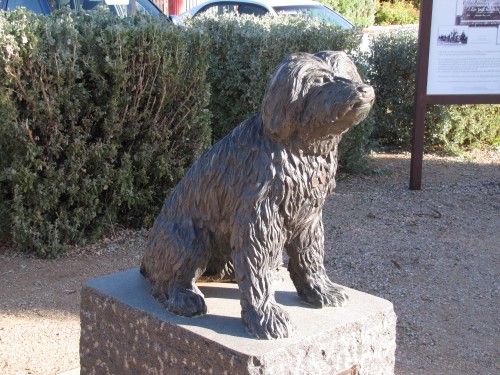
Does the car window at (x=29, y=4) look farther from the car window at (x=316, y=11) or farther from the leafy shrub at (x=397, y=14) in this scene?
the leafy shrub at (x=397, y=14)

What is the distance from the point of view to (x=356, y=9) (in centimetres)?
2644

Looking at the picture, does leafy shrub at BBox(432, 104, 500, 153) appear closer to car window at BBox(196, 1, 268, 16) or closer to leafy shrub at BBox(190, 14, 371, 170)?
leafy shrub at BBox(190, 14, 371, 170)

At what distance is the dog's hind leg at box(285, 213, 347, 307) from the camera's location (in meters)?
2.75

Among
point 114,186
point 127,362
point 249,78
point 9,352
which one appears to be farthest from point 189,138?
point 127,362

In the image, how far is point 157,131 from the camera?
19.2ft

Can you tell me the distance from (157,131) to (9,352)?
8.04 ft

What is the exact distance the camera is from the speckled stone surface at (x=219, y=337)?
2484 mm

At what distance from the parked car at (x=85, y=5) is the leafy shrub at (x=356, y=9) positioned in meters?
16.4

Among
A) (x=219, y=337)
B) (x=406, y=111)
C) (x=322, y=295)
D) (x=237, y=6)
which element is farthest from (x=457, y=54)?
(x=219, y=337)

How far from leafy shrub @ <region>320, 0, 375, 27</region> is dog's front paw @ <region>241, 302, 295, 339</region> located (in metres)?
23.2

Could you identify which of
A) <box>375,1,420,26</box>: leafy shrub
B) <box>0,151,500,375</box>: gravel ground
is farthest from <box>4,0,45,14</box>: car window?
<box>375,1,420,26</box>: leafy shrub

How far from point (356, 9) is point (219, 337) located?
1006 inches

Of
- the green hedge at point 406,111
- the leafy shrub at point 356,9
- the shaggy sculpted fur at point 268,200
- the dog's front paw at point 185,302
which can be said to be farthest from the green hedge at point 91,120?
the leafy shrub at point 356,9

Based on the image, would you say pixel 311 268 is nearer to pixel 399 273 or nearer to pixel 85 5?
pixel 399 273
